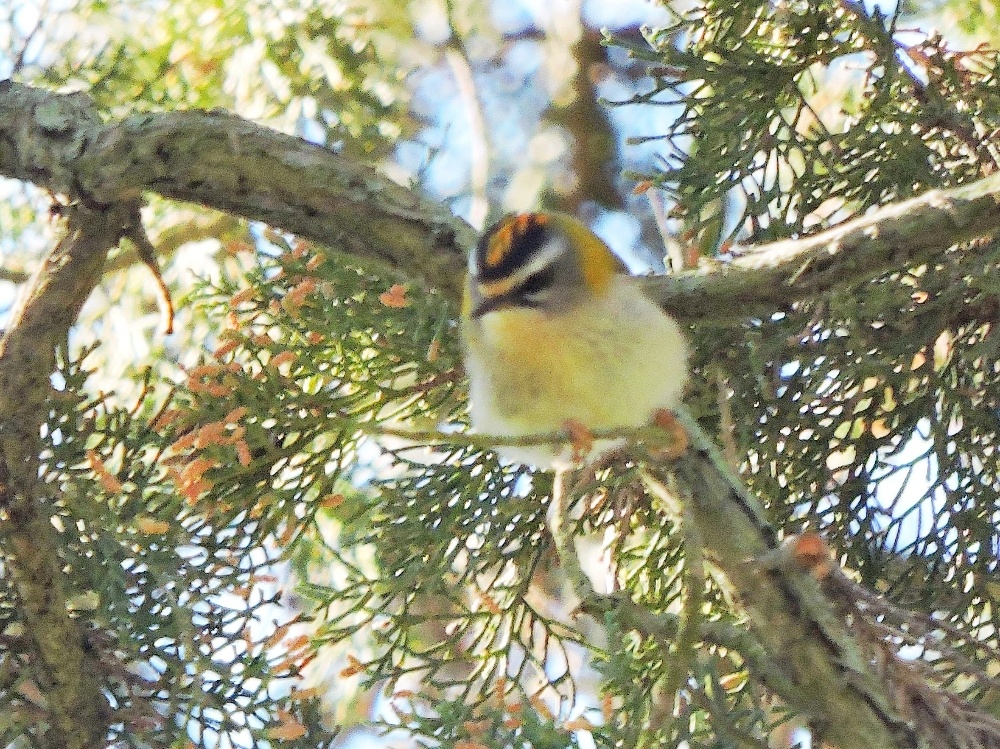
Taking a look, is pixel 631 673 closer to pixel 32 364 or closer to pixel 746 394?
pixel 746 394

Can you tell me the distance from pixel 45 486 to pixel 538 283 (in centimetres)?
87

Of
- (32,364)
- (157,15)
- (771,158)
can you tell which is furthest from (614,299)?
(157,15)

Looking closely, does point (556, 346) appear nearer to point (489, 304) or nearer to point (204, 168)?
Result: point (489, 304)

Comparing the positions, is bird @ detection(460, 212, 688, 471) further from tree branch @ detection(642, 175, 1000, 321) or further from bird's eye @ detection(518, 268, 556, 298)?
tree branch @ detection(642, 175, 1000, 321)

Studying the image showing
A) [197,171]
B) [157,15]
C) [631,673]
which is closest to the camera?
[631,673]

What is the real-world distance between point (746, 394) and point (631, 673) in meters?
0.70

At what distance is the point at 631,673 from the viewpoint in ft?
5.77

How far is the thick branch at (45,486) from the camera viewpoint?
183 cm

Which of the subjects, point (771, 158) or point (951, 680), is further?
point (771, 158)

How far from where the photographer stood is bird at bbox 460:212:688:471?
1.93m

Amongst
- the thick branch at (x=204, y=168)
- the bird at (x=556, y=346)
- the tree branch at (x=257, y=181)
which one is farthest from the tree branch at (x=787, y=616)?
the thick branch at (x=204, y=168)

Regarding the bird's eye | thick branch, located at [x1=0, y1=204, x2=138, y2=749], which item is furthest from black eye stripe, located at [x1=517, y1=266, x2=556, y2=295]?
thick branch, located at [x1=0, y1=204, x2=138, y2=749]

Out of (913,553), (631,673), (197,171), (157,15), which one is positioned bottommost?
(631,673)

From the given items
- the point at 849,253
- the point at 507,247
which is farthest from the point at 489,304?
the point at 849,253
